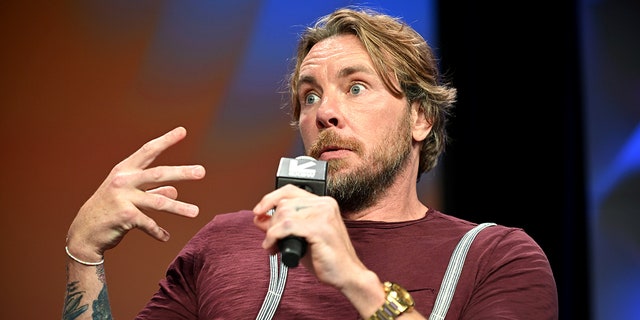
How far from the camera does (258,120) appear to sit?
280 centimetres

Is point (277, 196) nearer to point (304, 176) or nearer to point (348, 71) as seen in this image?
point (304, 176)

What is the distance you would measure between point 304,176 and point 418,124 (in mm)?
826

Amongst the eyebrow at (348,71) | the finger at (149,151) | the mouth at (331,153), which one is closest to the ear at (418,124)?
the eyebrow at (348,71)

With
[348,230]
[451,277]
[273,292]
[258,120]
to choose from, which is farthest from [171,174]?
[258,120]

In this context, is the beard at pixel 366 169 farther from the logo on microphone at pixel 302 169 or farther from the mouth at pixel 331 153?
the logo on microphone at pixel 302 169

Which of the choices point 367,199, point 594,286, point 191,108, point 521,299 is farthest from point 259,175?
point 521,299

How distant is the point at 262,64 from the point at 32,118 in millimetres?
869

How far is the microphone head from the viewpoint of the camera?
1304mm

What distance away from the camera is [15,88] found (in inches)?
109

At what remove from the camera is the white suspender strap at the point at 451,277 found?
5.14ft

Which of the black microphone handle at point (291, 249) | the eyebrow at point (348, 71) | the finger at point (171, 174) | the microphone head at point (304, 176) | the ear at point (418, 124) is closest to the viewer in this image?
the black microphone handle at point (291, 249)

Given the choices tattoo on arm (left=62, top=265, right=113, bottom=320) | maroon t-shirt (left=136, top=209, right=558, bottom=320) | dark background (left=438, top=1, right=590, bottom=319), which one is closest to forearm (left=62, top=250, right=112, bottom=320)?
tattoo on arm (left=62, top=265, right=113, bottom=320)

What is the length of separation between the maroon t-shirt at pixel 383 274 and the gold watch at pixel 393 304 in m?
0.23

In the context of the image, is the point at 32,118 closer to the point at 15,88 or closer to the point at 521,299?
the point at 15,88
